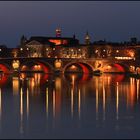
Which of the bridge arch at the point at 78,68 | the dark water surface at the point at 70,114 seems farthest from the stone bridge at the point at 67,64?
the dark water surface at the point at 70,114

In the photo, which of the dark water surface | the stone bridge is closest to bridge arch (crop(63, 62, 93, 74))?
the stone bridge

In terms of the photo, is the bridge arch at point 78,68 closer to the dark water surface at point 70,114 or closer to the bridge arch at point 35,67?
the bridge arch at point 35,67

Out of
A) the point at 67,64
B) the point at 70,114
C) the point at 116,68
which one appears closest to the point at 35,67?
the point at 67,64

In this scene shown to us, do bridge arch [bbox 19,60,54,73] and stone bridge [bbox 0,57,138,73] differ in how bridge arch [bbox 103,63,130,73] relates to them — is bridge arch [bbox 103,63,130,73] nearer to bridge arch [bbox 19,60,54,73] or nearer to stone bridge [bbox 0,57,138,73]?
stone bridge [bbox 0,57,138,73]

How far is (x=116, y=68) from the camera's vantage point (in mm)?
69062

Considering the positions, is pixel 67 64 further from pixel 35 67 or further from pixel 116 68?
pixel 35 67

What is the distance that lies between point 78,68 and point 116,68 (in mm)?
6057

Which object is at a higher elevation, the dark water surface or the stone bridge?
the stone bridge

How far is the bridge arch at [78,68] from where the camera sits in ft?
221

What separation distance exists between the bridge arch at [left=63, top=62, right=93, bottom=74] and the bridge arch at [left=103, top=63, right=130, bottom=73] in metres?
2.06

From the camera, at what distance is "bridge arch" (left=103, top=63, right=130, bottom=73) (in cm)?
6537

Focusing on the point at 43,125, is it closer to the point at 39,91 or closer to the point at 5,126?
the point at 5,126

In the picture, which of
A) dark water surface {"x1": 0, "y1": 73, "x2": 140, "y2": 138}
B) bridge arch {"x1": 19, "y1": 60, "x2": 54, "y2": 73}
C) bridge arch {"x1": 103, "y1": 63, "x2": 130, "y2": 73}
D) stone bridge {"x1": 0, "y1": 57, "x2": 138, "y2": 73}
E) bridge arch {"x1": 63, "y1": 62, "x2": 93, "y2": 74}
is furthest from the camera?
bridge arch {"x1": 19, "y1": 60, "x2": 54, "y2": 73}

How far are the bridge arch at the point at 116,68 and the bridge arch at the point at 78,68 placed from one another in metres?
2.06
